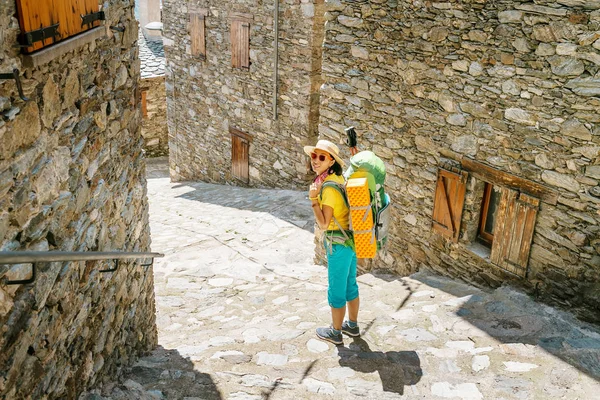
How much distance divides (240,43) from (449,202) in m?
7.00

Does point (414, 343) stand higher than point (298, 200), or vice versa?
point (414, 343)

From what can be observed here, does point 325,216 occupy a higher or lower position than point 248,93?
higher

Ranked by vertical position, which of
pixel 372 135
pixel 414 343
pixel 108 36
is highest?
pixel 108 36

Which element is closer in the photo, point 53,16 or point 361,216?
point 53,16

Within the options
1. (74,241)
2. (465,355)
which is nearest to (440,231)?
(465,355)

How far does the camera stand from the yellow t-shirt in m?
4.35

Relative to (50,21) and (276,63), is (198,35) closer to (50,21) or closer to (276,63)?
(276,63)

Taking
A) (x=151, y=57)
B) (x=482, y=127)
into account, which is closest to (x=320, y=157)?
(x=482, y=127)

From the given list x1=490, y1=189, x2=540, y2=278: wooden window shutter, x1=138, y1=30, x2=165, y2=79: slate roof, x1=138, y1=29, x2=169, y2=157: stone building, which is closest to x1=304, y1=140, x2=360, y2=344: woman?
x1=490, y1=189, x2=540, y2=278: wooden window shutter

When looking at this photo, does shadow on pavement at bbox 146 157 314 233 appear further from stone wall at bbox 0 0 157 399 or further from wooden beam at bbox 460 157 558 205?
stone wall at bbox 0 0 157 399

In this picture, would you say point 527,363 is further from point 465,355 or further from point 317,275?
point 317,275

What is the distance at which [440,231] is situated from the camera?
240 inches

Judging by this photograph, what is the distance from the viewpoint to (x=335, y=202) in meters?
4.35

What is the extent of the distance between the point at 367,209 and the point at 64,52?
7.64ft
